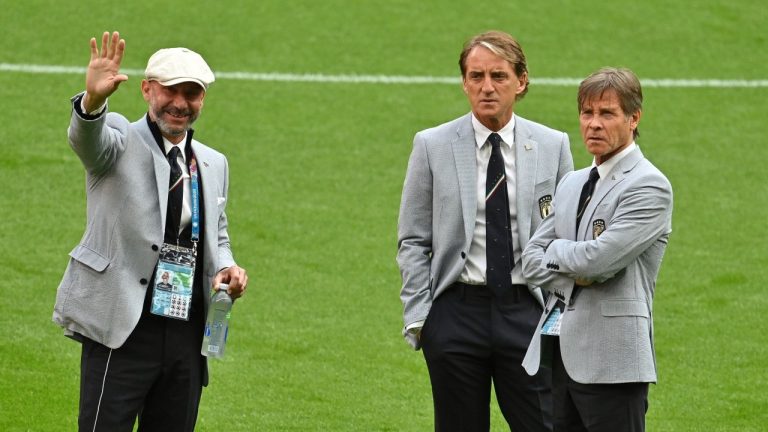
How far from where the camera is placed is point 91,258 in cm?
522

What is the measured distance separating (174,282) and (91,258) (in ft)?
1.10

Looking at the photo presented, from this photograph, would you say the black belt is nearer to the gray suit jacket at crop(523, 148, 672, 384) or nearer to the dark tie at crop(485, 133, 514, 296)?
the dark tie at crop(485, 133, 514, 296)

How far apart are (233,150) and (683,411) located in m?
6.04

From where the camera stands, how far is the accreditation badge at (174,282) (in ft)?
17.2

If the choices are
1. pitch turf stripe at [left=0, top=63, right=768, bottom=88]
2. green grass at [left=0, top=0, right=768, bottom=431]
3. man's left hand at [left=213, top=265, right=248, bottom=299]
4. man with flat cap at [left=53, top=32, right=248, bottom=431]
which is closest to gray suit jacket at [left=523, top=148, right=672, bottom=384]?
man's left hand at [left=213, top=265, right=248, bottom=299]

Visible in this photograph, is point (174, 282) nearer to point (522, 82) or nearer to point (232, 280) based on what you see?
point (232, 280)

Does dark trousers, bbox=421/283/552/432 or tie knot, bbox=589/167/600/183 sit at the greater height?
tie knot, bbox=589/167/600/183

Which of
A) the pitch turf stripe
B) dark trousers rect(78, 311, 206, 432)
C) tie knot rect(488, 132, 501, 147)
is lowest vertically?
dark trousers rect(78, 311, 206, 432)

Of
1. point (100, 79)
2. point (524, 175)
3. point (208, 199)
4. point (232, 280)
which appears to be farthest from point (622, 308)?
point (100, 79)

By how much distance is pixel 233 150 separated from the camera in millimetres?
13070

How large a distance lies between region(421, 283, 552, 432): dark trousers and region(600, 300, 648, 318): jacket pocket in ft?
1.93

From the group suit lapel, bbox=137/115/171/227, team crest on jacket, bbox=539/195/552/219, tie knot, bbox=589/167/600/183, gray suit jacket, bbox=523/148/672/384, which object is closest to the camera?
gray suit jacket, bbox=523/148/672/384

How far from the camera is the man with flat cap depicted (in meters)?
5.20

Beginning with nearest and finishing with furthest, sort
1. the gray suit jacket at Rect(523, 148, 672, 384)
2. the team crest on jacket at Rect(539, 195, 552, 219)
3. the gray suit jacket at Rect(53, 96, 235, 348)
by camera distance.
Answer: the gray suit jacket at Rect(523, 148, 672, 384) < the gray suit jacket at Rect(53, 96, 235, 348) < the team crest on jacket at Rect(539, 195, 552, 219)
